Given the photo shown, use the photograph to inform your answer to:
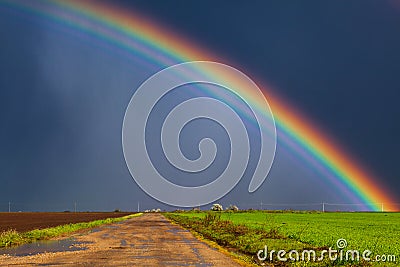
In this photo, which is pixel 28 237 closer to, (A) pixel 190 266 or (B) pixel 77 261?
(B) pixel 77 261

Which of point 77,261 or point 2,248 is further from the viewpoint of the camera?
point 2,248

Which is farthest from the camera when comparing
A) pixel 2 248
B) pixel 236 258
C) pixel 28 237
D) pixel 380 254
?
pixel 28 237

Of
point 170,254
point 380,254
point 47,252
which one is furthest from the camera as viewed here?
point 47,252

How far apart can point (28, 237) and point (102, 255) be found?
47.6 ft

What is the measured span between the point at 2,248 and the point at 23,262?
8.32 m

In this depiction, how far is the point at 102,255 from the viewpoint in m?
21.5

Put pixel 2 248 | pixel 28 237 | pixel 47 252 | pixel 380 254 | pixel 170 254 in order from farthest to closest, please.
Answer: pixel 28 237 < pixel 2 248 < pixel 47 252 < pixel 170 254 < pixel 380 254

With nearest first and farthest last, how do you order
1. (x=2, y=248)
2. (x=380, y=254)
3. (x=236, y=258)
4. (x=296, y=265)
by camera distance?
1. (x=296, y=265)
2. (x=380, y=254)
3. (x=236, y=258)
4. (x=2, y=248)

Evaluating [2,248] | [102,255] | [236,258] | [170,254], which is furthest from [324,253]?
[2,248]

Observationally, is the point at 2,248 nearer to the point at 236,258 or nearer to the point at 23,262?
the point at 23,262

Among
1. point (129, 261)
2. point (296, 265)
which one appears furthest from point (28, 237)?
point (296, 265)

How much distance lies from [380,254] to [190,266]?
26.2 feet

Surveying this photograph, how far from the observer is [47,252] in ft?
77.7

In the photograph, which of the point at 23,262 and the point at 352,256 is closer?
the point at 352,256
